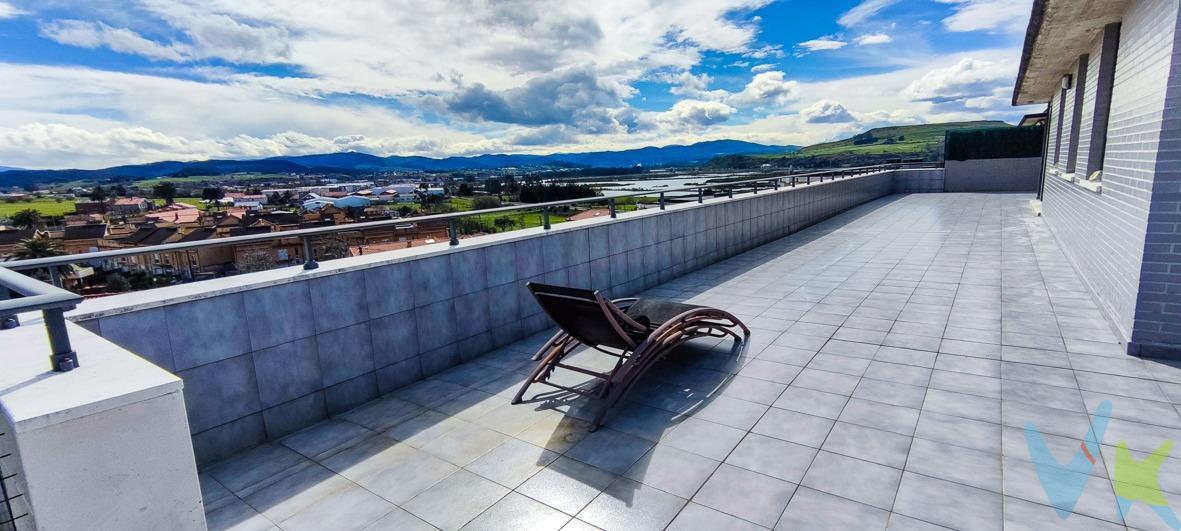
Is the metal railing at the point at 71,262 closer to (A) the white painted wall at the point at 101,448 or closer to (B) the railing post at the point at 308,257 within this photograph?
(B) the railing post at the point at 308,257

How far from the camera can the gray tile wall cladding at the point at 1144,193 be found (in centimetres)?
395

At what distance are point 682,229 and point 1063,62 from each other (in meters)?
8.15

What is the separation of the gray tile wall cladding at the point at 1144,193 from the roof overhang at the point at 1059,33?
63 centimetres

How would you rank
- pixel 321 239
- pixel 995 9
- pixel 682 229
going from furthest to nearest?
pixel 995 9 → pixel 682 229 → pixel 321 239

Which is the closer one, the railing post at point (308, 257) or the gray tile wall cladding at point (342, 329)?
the gray tile wall cladding at point (342, 329)

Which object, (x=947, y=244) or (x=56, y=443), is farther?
(x=947, y=244)

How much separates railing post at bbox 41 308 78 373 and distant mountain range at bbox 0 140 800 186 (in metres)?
19.2

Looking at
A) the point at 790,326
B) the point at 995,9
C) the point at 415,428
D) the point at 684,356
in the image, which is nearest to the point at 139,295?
the point at 415,428

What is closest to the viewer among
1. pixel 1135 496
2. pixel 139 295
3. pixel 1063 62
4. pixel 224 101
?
pixel 1135 496

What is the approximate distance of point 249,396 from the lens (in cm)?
337

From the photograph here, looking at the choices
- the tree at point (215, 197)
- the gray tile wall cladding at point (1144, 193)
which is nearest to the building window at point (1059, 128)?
the gray tile wall cladding at point (1144, 193)

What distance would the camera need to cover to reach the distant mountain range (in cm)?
3161

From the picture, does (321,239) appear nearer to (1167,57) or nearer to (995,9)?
(1167,57)

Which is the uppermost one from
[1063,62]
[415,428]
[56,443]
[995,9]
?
[995,9]
